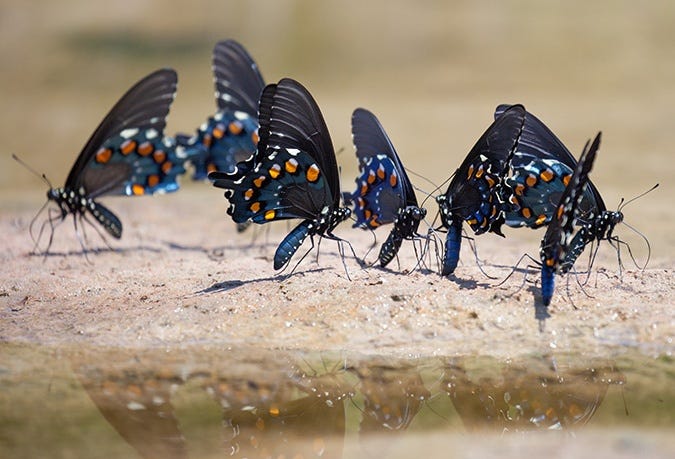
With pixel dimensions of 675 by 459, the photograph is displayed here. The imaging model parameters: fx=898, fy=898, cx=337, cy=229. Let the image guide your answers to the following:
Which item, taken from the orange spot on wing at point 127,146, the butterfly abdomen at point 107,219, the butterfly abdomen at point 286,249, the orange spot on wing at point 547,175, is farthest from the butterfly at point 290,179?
the orange spot on wing at point 127,146

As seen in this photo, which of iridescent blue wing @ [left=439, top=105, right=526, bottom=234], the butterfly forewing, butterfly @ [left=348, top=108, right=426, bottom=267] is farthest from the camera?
butterfly @ [left=348, top=108, right=426, bottom=267]

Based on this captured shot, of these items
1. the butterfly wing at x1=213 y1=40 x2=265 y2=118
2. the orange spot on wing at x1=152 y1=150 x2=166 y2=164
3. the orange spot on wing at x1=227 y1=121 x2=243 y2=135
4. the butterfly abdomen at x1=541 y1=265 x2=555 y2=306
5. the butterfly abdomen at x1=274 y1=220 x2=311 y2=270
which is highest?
the butterfly wing at x1=213 y1=40 x2=265 y2=118

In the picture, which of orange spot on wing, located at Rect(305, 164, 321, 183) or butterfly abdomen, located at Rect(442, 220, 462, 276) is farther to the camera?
orange spot on wing, located at Rect(305, 164, 321, 183)

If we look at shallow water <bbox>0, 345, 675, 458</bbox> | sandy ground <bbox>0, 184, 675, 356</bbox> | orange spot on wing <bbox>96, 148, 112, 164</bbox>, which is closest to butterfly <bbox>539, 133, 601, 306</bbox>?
sandy ground <bbox>0, 184, 675, 356</bbox>

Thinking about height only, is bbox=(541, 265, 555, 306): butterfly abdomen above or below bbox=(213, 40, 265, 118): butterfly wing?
below

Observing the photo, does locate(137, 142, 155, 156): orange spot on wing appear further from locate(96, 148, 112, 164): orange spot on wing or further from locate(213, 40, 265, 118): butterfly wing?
locate(213, 40, 265, 118): butterfly wing

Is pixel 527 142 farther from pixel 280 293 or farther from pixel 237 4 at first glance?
pixel 237 4

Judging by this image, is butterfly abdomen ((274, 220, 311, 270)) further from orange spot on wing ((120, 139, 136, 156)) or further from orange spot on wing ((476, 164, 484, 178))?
orange spot on wing ((120, 139, 136, 156))

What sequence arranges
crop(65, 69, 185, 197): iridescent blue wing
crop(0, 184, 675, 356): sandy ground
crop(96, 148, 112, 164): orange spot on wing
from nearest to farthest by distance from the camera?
crop(0, 184, 675, 356): sandy ground, crop(65, 69, 185, 197): iridescent blue wing, crop(96, 148, 112, 164): orange spot on wing
